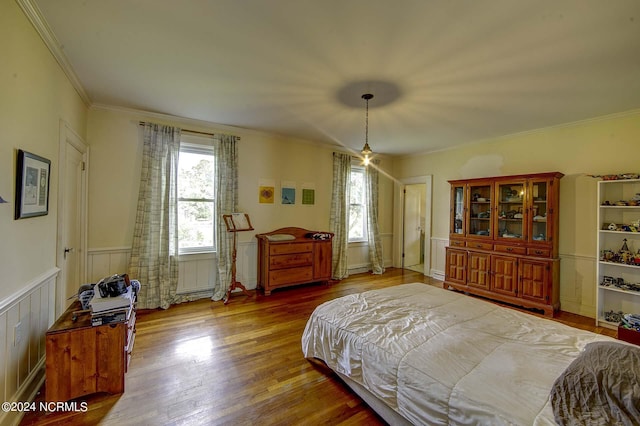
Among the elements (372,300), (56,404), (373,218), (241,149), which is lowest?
(56,404)

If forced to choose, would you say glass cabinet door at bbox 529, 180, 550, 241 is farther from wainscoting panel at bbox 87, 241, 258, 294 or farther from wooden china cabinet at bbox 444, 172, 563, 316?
wainscoting panel at bbox 87, 241, 258, 294

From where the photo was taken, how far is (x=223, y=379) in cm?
222

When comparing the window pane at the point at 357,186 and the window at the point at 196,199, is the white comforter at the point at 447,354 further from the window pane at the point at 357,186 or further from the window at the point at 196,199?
the window pane at the point at 357,186

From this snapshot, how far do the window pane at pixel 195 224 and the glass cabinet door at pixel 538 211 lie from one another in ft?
15.8

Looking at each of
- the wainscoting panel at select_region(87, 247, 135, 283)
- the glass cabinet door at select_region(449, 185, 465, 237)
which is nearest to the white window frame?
the glass cabinet door at select_region(449, 185, 465, 237)

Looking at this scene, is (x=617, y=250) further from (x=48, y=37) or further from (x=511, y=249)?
→ (x=48, y=37)

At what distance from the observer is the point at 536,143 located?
13.7 feet

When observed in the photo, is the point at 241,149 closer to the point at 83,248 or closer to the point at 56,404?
the point at 83,248

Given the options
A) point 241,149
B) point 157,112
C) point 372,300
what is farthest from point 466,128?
point 157,112

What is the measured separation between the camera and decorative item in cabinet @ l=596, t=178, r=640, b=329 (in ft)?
10.6

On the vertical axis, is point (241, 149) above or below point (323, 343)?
above

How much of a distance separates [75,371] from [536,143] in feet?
19.4

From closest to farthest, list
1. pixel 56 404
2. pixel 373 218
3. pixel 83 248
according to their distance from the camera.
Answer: pixel 56 404
pixel 83 248
pixel 373 218

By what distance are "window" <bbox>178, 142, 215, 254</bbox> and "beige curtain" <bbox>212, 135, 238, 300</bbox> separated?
0.13 metres
